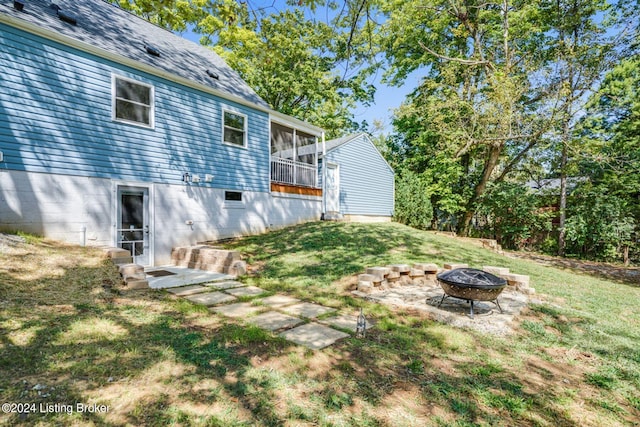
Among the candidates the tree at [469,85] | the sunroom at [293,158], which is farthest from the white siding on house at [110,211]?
the tree at [469,85]

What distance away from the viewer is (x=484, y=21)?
1622 cm

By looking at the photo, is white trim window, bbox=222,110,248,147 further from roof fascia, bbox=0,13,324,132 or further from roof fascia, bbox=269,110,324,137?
roof fascia, bbox=269,110,324,137

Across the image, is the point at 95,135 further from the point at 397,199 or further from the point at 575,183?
the point at 575,183

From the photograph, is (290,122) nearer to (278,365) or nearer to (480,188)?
(278,365)

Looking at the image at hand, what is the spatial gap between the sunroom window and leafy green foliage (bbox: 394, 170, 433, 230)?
429 inches

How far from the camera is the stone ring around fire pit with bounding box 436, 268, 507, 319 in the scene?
14.5ft

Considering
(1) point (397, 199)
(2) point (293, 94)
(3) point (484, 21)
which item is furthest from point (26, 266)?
(3) point (484, 21)

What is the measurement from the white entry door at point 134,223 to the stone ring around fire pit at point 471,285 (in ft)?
24.2

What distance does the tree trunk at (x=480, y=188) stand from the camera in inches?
638

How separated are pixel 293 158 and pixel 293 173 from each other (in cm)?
74

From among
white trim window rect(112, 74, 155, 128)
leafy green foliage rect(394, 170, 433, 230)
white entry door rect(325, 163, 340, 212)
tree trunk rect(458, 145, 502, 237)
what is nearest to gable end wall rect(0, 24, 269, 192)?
white trim window rect(112, 74, 155, 128)

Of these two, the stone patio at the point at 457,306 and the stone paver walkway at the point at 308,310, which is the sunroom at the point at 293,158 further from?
the stone paver walkway at the point at 308,310

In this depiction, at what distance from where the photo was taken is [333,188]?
1515 centimetres

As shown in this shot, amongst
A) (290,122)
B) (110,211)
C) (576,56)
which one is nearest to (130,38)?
(110,211)
